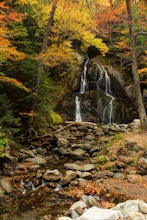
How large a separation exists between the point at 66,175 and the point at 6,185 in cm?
200

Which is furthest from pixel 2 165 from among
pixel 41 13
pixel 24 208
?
pixel 41 13

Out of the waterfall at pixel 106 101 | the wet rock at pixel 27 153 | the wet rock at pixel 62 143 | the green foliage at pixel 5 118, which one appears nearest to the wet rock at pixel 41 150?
the wet rock at pixel 27 153

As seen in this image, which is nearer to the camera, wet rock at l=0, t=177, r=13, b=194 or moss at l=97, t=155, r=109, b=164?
wet rock at l=0, t=177, r=13, b=194

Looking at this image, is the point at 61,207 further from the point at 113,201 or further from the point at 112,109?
the point at 112,109

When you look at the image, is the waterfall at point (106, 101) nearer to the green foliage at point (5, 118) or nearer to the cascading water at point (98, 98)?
the cascading water at point (98, 98)

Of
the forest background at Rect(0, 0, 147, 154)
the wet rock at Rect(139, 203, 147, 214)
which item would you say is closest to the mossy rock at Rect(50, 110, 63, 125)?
the forest background at Rect(0, 0, 147, 154)

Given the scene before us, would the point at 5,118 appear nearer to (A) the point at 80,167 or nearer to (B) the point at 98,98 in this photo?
(A) the point at 80,167

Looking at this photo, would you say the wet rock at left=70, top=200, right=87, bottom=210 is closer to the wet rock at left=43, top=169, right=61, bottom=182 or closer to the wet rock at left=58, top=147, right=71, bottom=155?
the wet rock at left=43, top=169, right=61, bottom=182

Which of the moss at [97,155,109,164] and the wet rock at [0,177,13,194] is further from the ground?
the moss at [97,155,109,164]

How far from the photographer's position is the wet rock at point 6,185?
7324 mm

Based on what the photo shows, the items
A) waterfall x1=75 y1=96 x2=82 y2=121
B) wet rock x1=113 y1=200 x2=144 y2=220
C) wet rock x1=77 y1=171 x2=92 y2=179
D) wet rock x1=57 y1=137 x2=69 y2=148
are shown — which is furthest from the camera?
waterfall x1=75 y1=96 x2=82 y2=121

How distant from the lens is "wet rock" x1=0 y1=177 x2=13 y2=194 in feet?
24.0

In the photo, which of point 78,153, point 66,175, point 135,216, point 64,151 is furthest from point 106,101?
point 135,216

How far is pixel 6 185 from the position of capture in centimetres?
750
